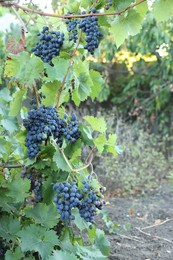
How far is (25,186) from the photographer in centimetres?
235

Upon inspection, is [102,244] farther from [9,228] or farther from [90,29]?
[90,29]

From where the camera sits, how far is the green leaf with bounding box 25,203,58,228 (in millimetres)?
2309

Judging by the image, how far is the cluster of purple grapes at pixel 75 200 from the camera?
2.01 meters

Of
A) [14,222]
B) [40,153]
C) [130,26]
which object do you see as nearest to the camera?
[130,26]

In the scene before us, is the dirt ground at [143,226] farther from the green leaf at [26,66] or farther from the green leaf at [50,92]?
the green leaf at [26,66]

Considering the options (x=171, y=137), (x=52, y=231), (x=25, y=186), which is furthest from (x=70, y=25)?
(x=171, y=137)

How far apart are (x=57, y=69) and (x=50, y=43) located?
0.12 m

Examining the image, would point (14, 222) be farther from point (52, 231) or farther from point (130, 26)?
point (130, 26)

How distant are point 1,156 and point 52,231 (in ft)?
1.71

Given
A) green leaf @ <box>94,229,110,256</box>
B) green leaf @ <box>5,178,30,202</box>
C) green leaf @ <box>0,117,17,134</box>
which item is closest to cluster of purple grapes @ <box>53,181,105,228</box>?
green leaf @ <box>5,178,30,202</box>

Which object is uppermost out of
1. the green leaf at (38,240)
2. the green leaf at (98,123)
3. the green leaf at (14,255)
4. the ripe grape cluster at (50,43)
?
the ripe grape cluster at (50,43)

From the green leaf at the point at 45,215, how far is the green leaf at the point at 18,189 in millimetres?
86

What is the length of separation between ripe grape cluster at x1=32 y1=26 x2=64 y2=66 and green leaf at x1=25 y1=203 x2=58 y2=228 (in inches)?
26.8

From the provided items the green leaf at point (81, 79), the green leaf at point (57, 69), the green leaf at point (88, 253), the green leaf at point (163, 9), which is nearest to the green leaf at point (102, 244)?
the green leaf at point (88, 253)
